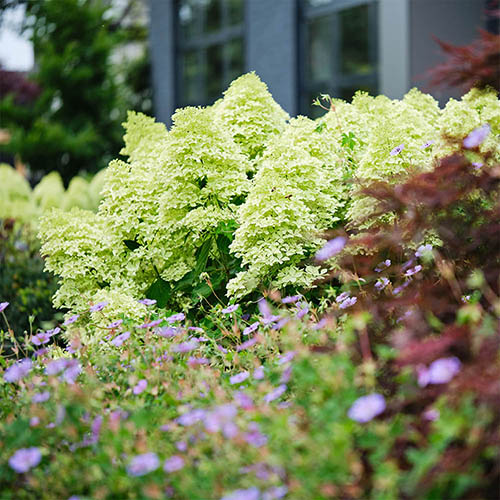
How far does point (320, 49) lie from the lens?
1217cm

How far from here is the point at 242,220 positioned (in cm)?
316

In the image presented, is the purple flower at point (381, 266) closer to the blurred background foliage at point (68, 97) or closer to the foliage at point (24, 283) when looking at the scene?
the foliage at point (24, 283)

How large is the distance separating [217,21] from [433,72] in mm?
13268

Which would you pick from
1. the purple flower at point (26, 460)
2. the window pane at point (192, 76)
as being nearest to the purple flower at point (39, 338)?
the purple flower at point (26, 460)

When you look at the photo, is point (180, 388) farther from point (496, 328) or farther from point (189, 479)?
point (496, 328)

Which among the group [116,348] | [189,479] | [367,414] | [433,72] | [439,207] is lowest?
[116,348]

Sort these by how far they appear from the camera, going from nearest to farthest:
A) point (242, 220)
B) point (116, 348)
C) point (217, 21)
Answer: point (116, 348) → point (242, 220) → point (217, 21)

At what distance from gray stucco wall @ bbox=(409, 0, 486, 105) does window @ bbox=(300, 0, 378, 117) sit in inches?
35.9

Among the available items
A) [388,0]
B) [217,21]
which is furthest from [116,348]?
[217,21]

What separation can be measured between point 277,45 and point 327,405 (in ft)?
39.6

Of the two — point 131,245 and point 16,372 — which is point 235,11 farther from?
point 16,372

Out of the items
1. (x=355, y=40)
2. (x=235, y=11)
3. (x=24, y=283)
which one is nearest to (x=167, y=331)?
(x=24, y=283)

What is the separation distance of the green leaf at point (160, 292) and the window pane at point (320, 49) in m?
9.18

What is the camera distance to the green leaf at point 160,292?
3.45 meters
